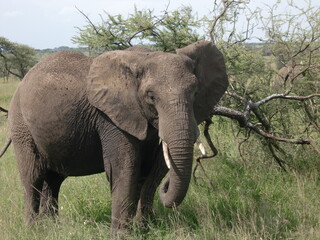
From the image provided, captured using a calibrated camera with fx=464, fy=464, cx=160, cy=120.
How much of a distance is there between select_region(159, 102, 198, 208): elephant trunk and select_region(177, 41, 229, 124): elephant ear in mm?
742

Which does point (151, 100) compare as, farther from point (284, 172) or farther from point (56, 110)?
point (284, 172)

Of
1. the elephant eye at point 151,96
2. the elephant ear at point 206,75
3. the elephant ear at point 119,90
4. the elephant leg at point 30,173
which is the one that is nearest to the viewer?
the elephant eye at point 151,96

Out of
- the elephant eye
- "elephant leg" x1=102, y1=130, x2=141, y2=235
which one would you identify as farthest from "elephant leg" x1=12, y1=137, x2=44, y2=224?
the elephant eye

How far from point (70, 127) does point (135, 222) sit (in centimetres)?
108

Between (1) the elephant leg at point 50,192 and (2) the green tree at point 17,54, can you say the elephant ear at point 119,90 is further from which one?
(2) the green tree at point 17,54

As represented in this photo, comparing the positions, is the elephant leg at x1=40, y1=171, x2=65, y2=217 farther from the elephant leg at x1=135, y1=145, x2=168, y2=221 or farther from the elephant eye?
the elephant eye

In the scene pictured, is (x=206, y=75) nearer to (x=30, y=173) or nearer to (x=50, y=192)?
(x=30, y=173)

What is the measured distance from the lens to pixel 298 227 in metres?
4.43

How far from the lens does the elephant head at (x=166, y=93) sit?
139 inches

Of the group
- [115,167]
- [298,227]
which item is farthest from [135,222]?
[298,227]

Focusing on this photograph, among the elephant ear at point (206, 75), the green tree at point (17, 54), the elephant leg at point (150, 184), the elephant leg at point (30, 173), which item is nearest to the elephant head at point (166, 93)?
the elephant ear at point (206, 75)

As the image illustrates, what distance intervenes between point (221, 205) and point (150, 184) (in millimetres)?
1099

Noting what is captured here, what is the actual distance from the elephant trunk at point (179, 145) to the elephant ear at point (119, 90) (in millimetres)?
389

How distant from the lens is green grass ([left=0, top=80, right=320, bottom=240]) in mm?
4293
